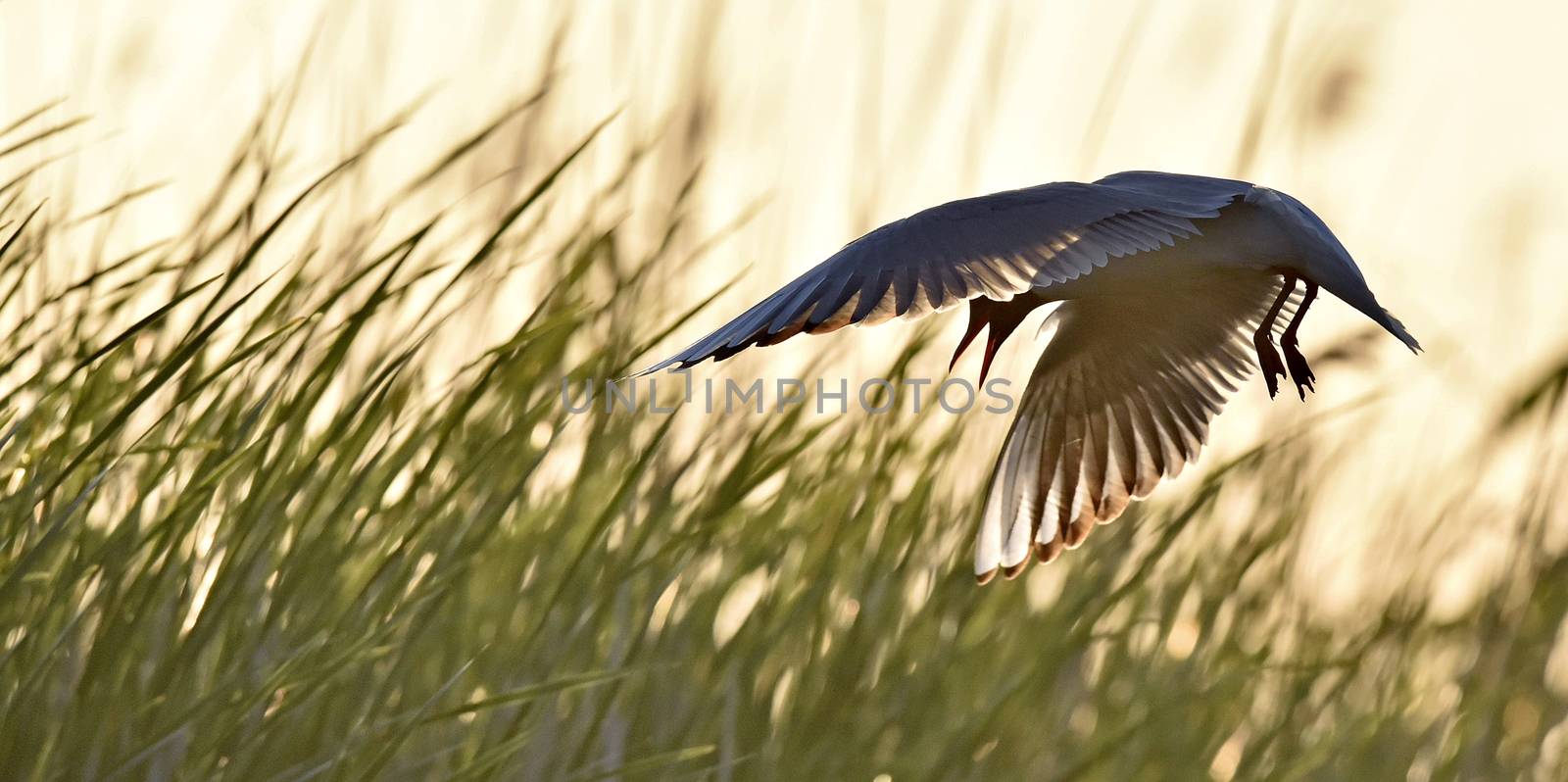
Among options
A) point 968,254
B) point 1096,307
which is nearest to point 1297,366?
point 1096,307

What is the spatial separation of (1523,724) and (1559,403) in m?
1.01

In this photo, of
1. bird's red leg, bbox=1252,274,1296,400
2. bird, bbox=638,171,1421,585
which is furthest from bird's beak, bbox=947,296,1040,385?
bird's red leg, bbox=1252,274,1296,400

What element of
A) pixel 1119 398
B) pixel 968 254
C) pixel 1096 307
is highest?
pixel 968 254

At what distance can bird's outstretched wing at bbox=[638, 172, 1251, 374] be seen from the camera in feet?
4.89

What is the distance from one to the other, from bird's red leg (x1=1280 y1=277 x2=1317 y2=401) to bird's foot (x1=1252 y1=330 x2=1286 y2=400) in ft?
0.05

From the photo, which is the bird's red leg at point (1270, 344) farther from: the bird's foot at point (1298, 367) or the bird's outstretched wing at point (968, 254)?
the bird's outstretched wing at point (968, 254)

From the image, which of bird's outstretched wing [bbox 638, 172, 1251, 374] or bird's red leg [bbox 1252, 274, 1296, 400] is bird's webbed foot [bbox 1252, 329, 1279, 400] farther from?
bird's outstretched wing [bbox 638, 172, 1251, 374]

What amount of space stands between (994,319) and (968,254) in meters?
0.46

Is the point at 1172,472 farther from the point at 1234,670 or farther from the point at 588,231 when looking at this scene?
the point at 588,231

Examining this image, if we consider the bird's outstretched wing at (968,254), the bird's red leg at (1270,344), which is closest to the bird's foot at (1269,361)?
the bird's red leg at (1270,344)

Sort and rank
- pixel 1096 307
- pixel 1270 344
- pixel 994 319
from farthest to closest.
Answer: pixel 1096 307 → pixel 1270 344 → pixel 994 319

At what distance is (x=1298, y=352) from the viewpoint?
2.12 meters

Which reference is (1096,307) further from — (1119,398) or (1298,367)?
(1298,367)

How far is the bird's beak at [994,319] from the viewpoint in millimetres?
2041
